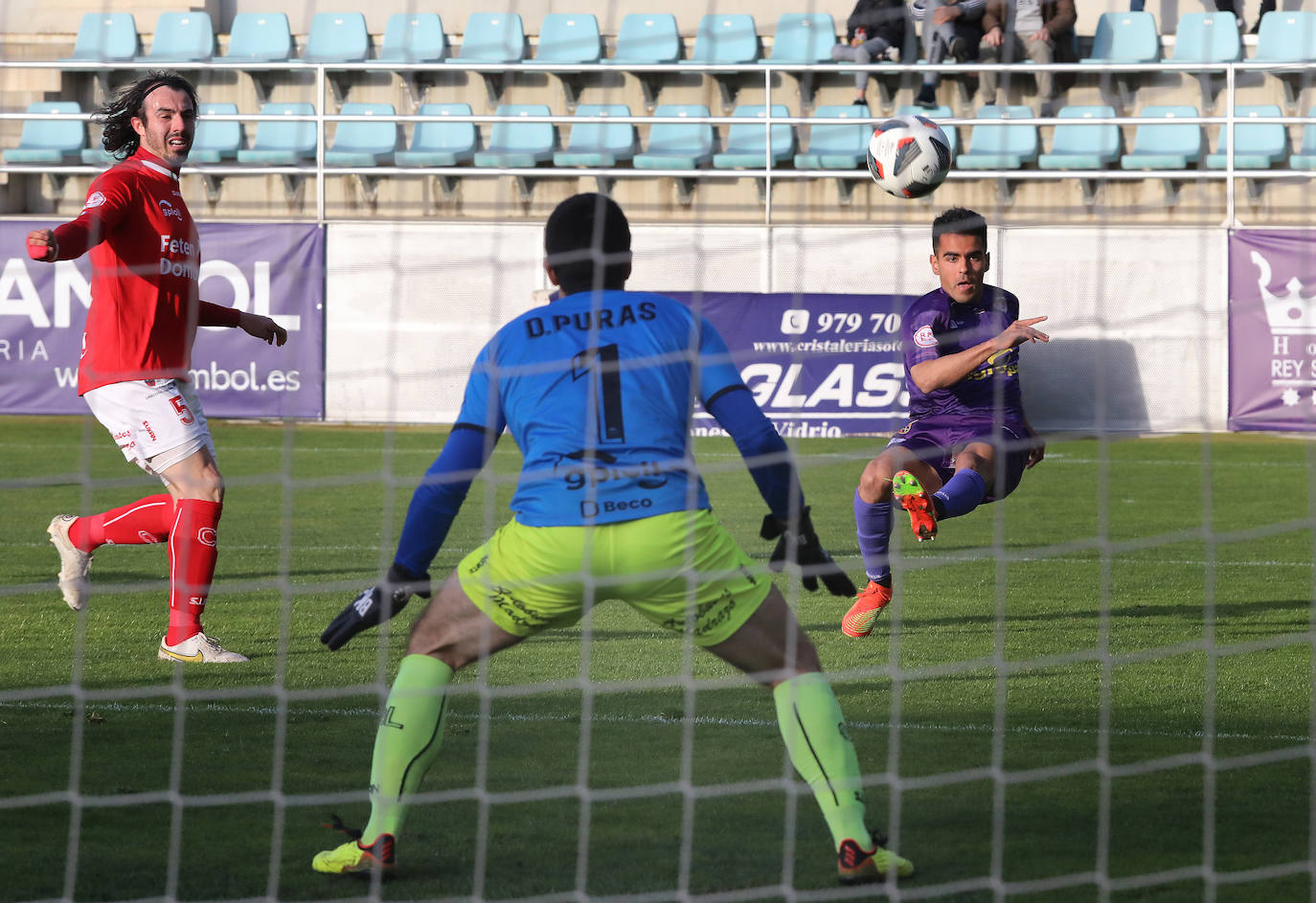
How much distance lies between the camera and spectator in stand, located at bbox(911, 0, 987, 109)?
15.2m

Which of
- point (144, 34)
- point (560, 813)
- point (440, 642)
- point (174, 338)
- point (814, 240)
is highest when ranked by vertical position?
point (144, 34)

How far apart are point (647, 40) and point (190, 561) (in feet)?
42.2

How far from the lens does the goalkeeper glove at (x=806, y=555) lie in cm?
366

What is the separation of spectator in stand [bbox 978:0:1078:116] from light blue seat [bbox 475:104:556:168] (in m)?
4.52

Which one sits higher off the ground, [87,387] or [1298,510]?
[87,387]

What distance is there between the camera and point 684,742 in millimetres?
4695

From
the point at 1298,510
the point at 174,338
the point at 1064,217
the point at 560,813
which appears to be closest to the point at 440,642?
the point at 560,813

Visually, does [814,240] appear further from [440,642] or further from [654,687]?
[440,642]

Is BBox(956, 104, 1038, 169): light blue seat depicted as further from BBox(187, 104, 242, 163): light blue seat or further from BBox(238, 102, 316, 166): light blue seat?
BBox(187, 104, 242, 163): light blue seat

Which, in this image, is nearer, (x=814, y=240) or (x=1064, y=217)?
(x=814, y=240)

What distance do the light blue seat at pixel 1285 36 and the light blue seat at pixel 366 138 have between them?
9110 mm

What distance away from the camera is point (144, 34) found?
18.5 meters

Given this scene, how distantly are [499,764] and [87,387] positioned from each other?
7.54 ft

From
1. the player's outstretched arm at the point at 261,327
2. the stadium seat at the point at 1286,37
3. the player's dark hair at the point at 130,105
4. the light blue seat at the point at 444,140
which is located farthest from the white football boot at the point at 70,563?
the stadium seat at the point at 1286,37
